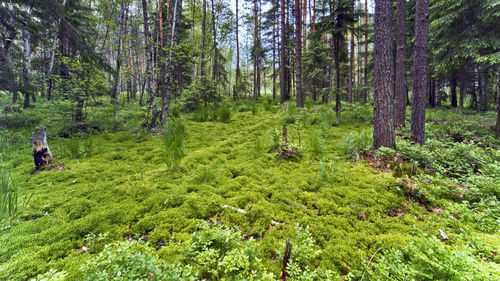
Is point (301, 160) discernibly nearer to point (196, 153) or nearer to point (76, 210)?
point (196, 153)

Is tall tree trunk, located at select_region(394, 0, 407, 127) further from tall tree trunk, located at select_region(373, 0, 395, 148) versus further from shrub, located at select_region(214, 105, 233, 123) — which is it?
shrub, located at select_region(214, 105, 233, 123)

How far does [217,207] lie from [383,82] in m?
4.30

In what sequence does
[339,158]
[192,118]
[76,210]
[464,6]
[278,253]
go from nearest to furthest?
[278,253] → [76,210] → [339,158] → [464,6] → [192,118]

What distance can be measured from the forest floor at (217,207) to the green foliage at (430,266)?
0.14m

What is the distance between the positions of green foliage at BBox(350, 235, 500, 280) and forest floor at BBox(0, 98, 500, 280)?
0.14 metres

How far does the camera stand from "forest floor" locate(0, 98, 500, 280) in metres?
1.83

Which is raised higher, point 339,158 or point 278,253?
point 339,158

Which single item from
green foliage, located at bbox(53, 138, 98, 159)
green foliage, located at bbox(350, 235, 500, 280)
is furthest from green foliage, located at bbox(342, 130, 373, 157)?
green foliage, located at bbox(53, 138, 98, 159)

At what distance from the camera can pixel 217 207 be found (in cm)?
254

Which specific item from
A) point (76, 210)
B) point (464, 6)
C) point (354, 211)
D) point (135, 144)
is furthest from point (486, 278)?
point (464, 6)

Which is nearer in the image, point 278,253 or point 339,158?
point 278,253

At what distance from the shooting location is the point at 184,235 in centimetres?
203

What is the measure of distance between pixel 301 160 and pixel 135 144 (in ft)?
14.6

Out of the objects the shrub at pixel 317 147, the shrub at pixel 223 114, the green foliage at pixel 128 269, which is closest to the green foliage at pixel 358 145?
the shrub at pixel 317 147
